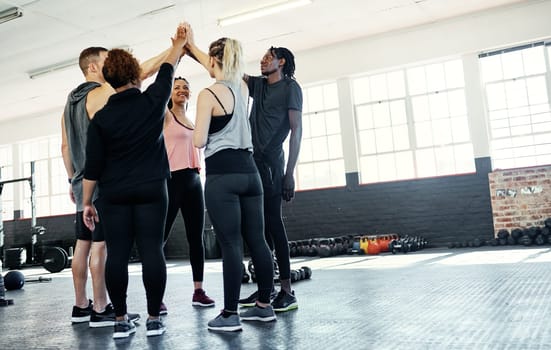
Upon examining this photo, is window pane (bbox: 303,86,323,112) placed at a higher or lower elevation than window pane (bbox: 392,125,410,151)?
higher

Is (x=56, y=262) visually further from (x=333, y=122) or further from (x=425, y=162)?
(x=425, y=162)

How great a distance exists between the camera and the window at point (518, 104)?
700 cm

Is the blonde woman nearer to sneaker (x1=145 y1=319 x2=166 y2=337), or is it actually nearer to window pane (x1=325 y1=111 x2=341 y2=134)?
sneaker (x1=145 y1=319 x2=166 y2=337)

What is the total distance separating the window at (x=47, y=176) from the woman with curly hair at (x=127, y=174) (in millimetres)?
9836

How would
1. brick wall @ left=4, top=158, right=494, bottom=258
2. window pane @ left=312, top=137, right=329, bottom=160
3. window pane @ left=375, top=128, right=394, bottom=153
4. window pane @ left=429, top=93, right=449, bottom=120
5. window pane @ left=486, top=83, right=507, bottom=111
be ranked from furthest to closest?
window pane @ left=312, top=137, right=329, bottom=160 → window pane @ left=375, top=128, right=394, bottom=153 → window pane @ left=429, top=93, right=449, bottom=120 → window pane @ left=486, top=83, right=507, bottom=111 → brick wall @ left=4, top=158, right=494, bottom=258

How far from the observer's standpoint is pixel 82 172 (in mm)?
2482

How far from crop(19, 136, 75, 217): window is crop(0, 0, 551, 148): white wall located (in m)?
5.48

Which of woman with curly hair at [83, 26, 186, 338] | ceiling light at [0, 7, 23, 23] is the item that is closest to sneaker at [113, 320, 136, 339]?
woman with curly hair at [83, 26, 186, 338]

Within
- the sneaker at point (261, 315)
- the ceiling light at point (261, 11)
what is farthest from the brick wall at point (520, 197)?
the sneaker at point (261, 315)

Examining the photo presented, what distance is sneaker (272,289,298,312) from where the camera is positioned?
7.98ft

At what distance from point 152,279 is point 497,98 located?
6.72m

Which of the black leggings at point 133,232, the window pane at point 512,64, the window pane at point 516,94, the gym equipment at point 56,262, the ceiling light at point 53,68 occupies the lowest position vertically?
the gym equipment at point 56,262

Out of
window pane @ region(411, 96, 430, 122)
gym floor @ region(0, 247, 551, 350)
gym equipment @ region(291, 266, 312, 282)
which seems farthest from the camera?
window pane @ region(411, 96, 430, 122)

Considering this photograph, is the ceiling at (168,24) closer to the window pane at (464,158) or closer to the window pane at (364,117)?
the window pane at (364,117)
